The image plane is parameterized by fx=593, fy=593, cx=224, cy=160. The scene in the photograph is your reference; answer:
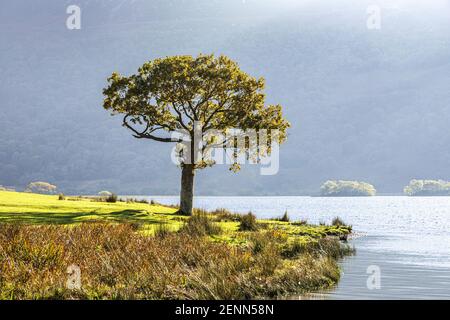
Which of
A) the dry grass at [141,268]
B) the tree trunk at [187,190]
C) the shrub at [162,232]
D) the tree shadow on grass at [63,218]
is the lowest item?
the dry grass at [141,268]

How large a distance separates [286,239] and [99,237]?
36.1 feet

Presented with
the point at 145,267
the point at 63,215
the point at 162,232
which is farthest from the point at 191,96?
the point at 145,267

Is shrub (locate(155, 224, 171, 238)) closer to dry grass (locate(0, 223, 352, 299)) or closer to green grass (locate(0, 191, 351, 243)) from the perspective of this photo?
green grass (locate(0, 191, 351, 243))

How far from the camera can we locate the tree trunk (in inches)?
1804

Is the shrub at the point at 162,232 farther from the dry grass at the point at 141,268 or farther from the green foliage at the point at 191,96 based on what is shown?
the green foliage at the point at 191,96

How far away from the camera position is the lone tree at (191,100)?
4472 cm

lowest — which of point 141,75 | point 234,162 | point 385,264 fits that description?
point 385,264

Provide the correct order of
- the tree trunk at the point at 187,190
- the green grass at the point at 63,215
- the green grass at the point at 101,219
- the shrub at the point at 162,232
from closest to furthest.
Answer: the shrub at the point at 162,232
the green grass at the point at 101,219
the green grass at the point at 63,215
the tree trunk at the point at 187,190

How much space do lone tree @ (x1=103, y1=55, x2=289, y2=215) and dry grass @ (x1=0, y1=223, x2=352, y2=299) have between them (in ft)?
73.0

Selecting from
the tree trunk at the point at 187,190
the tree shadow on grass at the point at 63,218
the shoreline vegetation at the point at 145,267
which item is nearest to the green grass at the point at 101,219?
the tree shadow on grass at the point at 63,218

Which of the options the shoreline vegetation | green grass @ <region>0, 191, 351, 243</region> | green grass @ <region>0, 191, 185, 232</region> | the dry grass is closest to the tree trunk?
green grass @ <region>0, 191, 351, 243</region>

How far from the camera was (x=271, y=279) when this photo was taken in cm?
1812
